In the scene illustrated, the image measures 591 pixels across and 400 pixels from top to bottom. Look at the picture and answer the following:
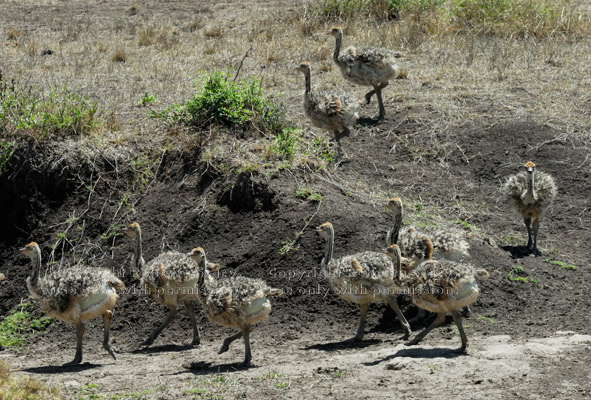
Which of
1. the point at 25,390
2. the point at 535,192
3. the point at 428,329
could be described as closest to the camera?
the point at 25,390

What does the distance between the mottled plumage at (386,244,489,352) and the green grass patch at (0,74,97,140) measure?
6594 mm

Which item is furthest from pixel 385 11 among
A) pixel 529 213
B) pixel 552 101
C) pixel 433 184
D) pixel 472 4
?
pixel 529 213

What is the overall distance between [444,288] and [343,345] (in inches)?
59.8

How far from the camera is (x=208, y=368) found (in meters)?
9.27

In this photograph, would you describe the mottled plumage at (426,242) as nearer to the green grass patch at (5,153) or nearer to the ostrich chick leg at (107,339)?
the ostrich chick leg at (107,339)

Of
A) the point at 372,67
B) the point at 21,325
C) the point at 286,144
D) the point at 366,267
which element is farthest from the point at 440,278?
the point at 372,67

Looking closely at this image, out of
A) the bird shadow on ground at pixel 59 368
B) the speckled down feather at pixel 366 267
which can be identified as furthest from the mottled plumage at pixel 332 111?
the bird shadow on ground at pixel 59 368

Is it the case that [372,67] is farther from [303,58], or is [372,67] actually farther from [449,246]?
[449,246]

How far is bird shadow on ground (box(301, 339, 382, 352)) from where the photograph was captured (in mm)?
9891

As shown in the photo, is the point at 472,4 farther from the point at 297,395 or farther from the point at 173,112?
the point at 297,395

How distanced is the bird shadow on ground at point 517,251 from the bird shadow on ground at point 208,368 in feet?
14.8

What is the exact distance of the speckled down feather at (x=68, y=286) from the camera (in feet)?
32.2

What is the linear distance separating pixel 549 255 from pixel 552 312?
75.0 inches

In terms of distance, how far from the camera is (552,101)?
54.5ft
